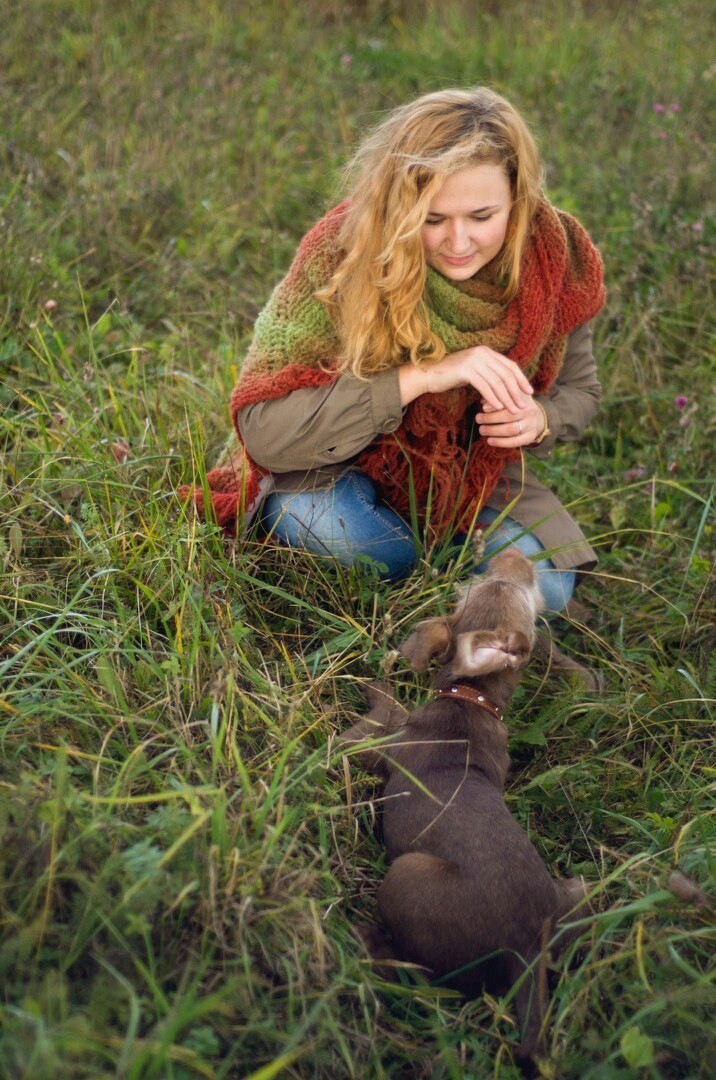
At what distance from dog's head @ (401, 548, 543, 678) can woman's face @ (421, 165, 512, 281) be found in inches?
37.8

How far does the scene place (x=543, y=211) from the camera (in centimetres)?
305

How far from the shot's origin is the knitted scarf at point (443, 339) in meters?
3.02

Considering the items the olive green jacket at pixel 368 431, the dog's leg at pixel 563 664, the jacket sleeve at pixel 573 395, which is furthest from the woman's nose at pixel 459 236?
the dog's leg at pixel 563 664

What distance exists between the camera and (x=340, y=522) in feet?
10.2

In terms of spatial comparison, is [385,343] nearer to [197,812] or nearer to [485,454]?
[485,454]

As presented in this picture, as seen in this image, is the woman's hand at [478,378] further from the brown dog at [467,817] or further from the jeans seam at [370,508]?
the brown dog at [467,817]

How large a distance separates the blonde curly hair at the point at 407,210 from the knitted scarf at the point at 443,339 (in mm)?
68

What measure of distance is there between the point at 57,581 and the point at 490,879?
1.58m

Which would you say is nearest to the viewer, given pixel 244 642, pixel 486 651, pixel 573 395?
pixel 486 651

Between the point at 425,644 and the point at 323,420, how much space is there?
834 mm

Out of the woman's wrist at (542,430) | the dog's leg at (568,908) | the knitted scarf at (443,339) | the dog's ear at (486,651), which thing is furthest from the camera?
the woman's wrist at (542,430)

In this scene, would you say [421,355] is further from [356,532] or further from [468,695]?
[468,695]

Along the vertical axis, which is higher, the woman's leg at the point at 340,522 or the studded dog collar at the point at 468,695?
the woman's leg at the point at 340,522

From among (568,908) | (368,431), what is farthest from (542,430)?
(568,908)
